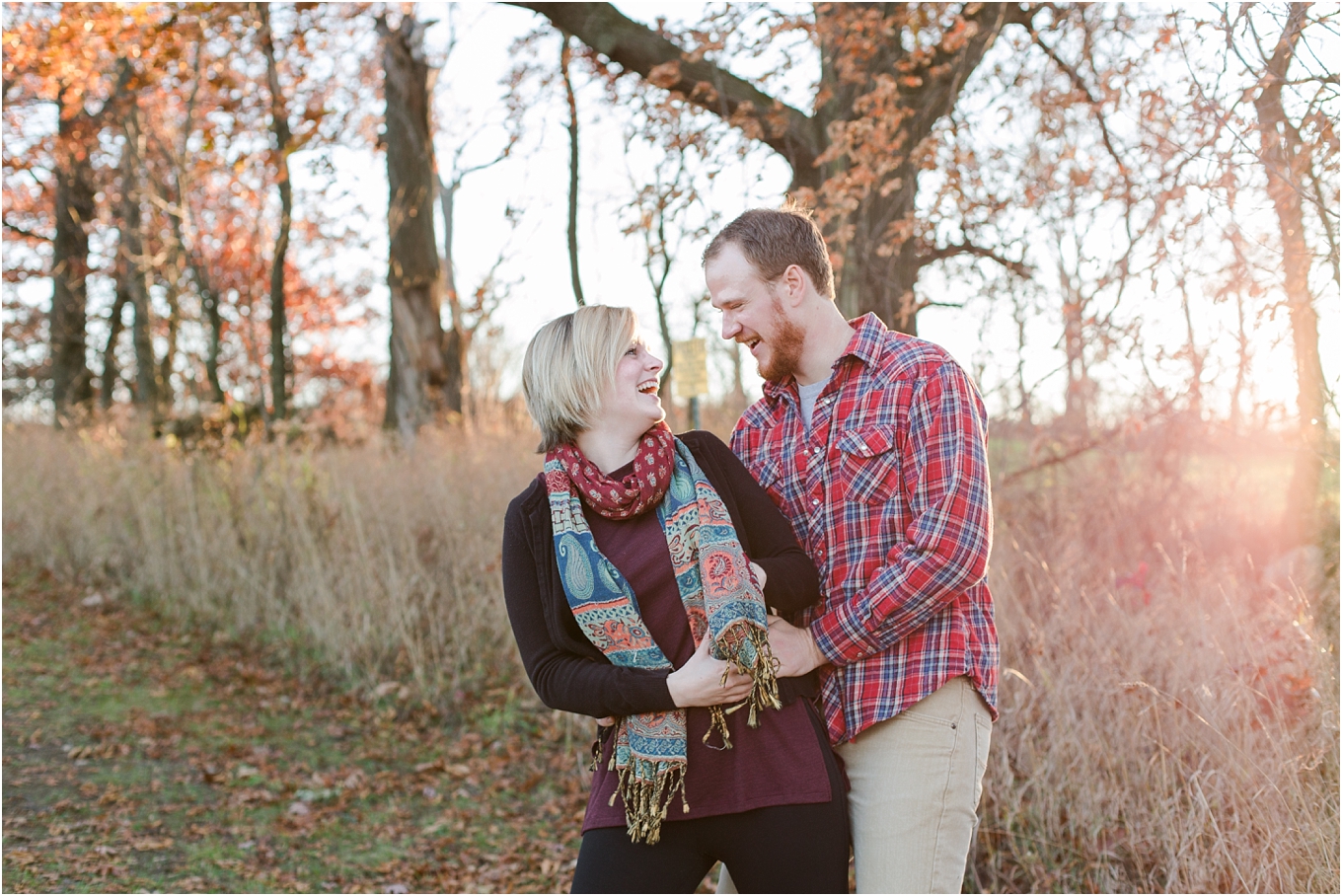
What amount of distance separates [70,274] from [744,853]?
18.9 m

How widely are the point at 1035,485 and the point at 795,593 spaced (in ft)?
18.0

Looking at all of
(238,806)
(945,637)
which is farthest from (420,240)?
(945,637)

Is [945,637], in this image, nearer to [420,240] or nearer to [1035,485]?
[1035,485]

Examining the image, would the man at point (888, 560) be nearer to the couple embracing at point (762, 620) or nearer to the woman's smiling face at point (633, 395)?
the couple embracing at point (762, 620)

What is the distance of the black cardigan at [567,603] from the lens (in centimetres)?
195

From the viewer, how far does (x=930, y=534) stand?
6.57 feet

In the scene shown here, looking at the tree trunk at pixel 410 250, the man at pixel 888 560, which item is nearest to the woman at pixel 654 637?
the man at pixel 888 560

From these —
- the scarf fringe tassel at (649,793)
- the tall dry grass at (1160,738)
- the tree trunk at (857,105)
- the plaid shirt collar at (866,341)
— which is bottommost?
the tall dry grass at (1160,738)

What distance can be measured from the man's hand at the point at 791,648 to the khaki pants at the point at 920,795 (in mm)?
204

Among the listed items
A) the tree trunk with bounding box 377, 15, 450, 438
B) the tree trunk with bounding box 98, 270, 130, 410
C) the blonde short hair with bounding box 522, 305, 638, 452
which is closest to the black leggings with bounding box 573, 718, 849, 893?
the blonde short hair with bounding box 522, 305, 638, 452

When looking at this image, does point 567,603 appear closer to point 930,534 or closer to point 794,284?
point 930,534

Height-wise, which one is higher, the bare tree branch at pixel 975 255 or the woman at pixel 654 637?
the bare tree branch at pixel 975 255

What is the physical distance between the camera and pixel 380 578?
632 centimetres

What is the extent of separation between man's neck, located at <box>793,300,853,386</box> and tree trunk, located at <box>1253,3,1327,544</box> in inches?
64.6
